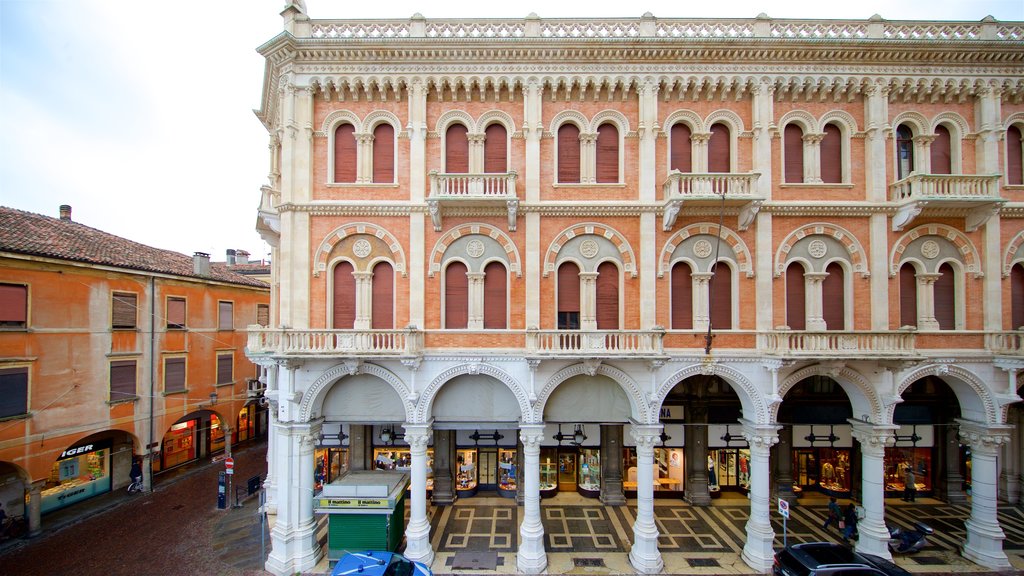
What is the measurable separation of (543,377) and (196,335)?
21120mm

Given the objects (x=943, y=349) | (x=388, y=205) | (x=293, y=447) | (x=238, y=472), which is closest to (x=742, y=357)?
(x=943, y=349)

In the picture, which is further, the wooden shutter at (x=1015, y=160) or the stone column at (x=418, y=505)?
the wooden shutter at (x=1015, y=160)

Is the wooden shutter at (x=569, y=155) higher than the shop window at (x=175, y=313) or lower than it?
higher

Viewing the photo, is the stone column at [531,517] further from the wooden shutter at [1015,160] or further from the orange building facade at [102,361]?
the wooden shutter at [1015,160]

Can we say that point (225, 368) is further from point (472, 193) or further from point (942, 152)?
point (942, 152)

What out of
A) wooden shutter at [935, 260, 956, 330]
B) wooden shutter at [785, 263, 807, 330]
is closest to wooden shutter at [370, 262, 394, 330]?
wooden shutter at [785, 263, 807, 330]

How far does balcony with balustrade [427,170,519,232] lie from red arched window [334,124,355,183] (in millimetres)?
3530

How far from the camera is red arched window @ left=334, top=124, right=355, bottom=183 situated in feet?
51.3

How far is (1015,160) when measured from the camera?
15.7m

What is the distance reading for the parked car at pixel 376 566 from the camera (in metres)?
11.5

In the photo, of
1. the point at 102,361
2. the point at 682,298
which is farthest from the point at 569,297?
the point at 102,361

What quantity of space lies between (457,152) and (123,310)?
1846 centimetres

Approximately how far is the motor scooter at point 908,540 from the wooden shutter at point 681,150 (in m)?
14.8

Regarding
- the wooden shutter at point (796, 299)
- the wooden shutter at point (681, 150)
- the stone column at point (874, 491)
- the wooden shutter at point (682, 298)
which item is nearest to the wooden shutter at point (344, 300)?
the wooden shutter at point (682, 298)
